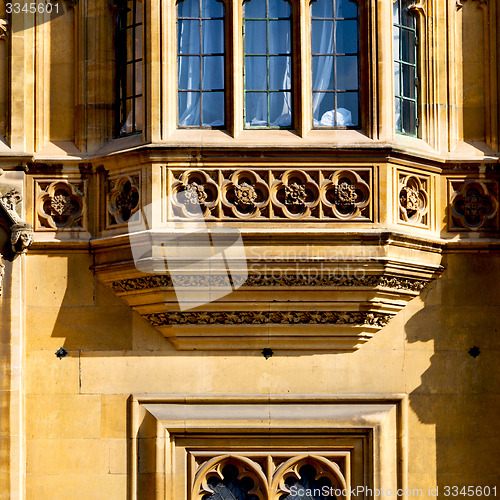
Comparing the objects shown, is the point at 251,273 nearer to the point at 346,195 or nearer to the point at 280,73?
the point at 346,195

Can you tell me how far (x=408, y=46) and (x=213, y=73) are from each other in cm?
216

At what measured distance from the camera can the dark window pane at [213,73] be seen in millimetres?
16672

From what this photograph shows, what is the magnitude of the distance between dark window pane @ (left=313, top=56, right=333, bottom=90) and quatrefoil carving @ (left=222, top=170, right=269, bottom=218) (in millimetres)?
1252

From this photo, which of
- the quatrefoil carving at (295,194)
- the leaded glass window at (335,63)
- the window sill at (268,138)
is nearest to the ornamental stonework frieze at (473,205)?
the window sill at (268,138)

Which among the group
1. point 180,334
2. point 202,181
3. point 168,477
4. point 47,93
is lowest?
point 168,477

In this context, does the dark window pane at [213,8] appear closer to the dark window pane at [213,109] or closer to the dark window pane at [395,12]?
the dark window pane at [213,109]

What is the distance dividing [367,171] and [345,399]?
2.41 m

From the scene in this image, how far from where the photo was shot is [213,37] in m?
16.8

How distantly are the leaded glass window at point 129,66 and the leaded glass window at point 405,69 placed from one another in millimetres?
2760

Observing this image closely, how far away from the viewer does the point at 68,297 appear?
1666 centimetres

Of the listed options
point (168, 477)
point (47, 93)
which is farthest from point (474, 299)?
point (47, 93)

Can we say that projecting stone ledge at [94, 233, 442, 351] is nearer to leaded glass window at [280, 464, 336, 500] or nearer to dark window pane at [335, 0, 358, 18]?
leaded glass window at [280, 464, 336, 500]

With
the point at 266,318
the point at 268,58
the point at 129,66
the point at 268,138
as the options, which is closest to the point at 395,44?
the point at 268,58

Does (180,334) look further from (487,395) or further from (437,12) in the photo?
(437,12)
